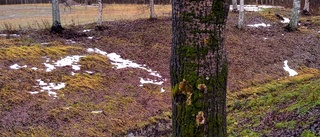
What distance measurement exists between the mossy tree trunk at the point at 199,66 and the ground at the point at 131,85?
2.64 meters

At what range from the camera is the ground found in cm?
754

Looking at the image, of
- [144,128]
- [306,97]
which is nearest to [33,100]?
[144,128]

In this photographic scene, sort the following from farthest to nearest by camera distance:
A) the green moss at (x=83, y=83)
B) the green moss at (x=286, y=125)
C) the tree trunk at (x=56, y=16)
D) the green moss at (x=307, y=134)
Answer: the tree trunk at (x=56, y=16)
the green moss at (x=83, y=83)
the green moss at (x=286, y=125)
the green moss at (x=307, y=134)

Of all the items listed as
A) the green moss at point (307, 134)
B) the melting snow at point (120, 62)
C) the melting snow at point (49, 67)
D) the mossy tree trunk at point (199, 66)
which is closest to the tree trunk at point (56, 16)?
the melting snow at point (120, 62)

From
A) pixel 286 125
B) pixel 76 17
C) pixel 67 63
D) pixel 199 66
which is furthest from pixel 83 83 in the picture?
pixel 76 17

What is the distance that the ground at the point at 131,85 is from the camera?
7.54m

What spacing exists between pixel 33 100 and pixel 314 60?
11.5m

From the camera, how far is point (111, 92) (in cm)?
1038

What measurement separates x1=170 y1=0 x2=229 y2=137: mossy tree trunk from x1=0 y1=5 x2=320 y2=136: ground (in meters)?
2.64

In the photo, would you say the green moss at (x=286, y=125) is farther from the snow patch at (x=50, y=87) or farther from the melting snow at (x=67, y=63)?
the melting snow at (x=67, y=63)

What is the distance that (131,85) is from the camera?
10898 mm

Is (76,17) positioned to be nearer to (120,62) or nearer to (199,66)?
(120,62)

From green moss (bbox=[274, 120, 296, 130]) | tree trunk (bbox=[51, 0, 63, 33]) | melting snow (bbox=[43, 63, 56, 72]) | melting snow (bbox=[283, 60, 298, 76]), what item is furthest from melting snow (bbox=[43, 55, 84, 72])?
melting snow (bbox=[283, 60, 298, 76])

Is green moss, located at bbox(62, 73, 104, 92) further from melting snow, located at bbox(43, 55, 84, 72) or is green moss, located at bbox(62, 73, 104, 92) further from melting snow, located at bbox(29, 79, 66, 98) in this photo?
melting snow, located at bbox(43, 55, 84, 72)
